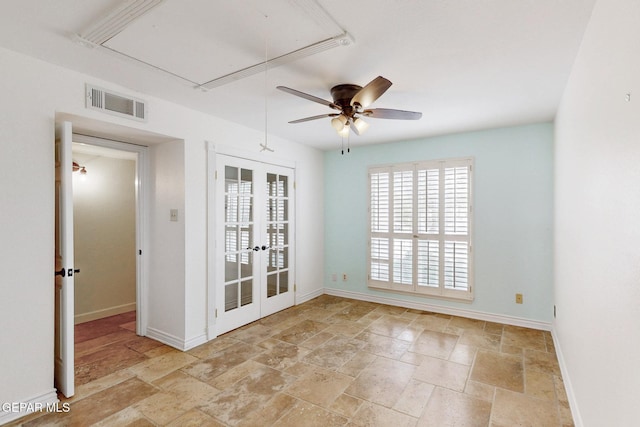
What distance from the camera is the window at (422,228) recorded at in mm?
4211

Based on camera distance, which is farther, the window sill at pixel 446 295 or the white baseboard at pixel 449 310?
the window sill at pixel 446 295

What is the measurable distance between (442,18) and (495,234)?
10.0ft

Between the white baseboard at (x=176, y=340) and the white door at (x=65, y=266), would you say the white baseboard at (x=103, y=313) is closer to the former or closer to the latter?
the white baseboard at (x=176, y=340)

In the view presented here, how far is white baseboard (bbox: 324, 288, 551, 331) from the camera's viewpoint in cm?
379

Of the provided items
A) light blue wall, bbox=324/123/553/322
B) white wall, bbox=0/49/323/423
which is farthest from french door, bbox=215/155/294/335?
light blue wall, bbox=324/123/553/322

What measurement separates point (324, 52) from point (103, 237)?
4017 mm

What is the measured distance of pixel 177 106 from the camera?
3.15 m

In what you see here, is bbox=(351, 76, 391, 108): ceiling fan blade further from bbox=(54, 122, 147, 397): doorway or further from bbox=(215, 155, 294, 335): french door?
bbox=(54, 122, 147, 397): doorway

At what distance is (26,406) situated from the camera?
2.16 m

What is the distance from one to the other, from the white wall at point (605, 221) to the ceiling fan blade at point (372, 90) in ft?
3.61

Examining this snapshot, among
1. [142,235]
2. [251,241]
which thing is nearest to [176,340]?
[142,235]

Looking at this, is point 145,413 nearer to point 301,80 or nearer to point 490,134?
point 301,80

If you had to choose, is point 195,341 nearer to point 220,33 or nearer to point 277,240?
point 277,240

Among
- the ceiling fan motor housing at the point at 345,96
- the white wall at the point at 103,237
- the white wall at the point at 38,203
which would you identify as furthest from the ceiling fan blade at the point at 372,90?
the white wall at the point at 103,237
